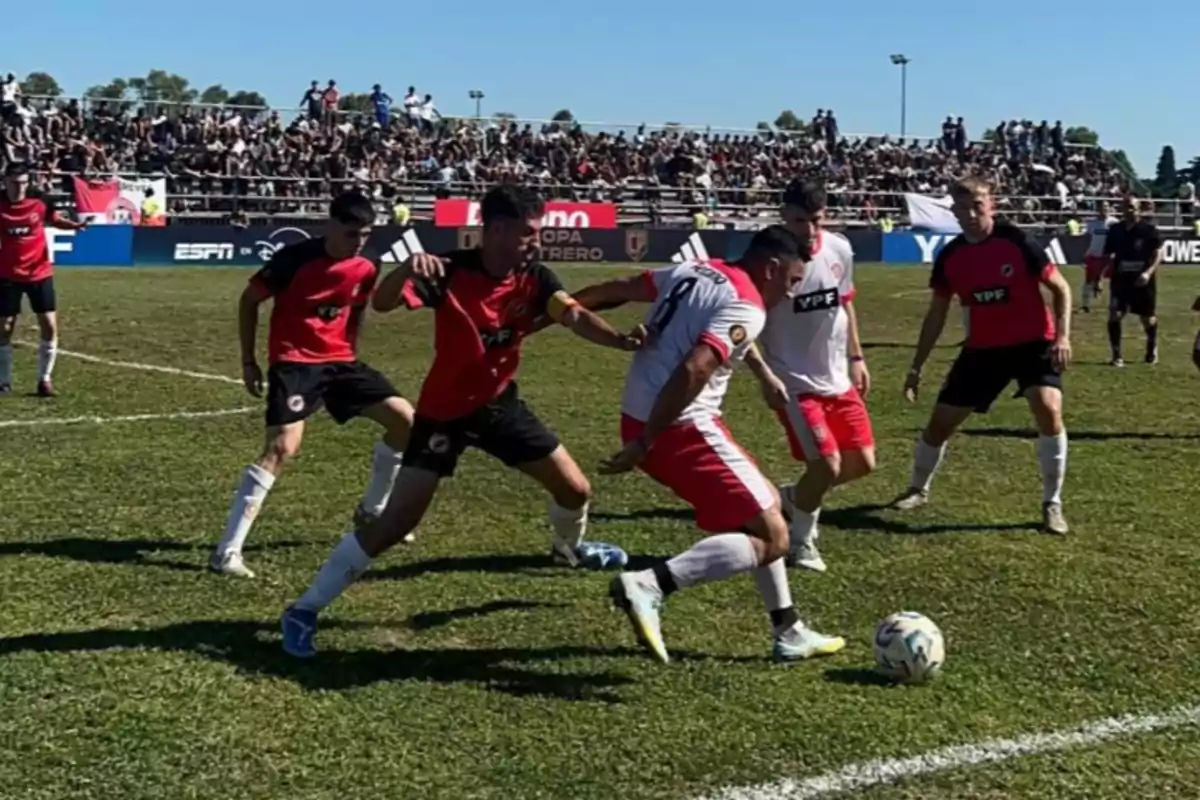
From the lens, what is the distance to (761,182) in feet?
147

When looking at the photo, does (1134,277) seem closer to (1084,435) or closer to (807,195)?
(1084,435)

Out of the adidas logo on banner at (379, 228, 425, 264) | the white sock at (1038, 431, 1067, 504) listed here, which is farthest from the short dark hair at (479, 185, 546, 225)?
the adidas logo on banner at (379, 228, 425, 264)

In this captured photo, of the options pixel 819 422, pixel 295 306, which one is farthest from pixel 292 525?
pixel 819 422

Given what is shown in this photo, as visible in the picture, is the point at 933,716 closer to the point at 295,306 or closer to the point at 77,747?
the point at 77,747

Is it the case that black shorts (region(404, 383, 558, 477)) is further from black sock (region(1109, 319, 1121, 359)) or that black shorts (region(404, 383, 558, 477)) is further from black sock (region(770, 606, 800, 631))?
black sock (region(1109, 319, 1121, 359))

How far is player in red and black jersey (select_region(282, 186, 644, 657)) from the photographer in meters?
5.74

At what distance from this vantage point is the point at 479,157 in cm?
4112

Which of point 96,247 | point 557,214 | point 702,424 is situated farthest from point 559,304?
point 557,214

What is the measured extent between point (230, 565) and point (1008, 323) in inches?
188

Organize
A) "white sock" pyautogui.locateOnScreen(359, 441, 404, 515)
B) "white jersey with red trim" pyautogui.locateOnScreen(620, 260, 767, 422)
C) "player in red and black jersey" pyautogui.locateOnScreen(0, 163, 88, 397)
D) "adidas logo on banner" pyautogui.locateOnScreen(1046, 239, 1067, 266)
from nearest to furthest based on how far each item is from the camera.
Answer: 1. "white jersey with red trim" pyautogui.locateOnScreen(620, 260, 767, 422)
2. "white sock" pyautogui.locateOnScreen(359, 441, 404, 515)
3. "player in red and black jersey" pyautogui.locateOnScreen(0, 163, 88, 397)
4. "adidas logo on banner" pyautogui.locateOnScreen(1046, 239, 1067, 266)

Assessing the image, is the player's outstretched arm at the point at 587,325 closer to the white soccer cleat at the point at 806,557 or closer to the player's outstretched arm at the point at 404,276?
the player's outstretched arm at the point at 404,276

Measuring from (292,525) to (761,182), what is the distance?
3777cm

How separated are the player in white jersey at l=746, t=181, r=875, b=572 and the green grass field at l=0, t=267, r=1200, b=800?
44 cm

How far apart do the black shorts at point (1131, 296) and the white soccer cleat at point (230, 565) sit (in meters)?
14.0
